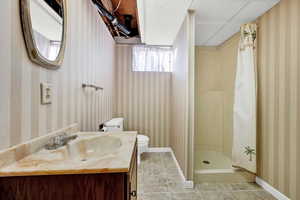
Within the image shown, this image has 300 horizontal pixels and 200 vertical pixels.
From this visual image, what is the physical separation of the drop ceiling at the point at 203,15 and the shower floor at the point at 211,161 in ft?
6.99

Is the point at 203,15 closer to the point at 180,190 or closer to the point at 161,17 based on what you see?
the point at 161,17

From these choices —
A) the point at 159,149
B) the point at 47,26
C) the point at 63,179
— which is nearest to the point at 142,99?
the point at 159,149

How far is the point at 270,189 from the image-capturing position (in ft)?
5.93

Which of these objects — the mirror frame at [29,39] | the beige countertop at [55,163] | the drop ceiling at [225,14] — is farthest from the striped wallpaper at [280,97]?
the mirror frame at [29,39]

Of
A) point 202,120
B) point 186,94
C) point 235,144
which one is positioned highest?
point 186,94

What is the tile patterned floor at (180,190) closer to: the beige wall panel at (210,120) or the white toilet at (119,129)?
the white toilet at (119,129)

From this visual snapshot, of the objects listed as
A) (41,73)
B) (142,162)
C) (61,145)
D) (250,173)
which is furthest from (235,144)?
(41,73)

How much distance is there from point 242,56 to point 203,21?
740 millimetres

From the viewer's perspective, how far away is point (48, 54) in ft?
3.20

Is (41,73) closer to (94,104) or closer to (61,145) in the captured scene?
(61,145)

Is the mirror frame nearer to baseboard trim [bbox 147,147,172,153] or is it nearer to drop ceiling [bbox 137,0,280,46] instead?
drop ceiling [bbox 137,0,280,46]

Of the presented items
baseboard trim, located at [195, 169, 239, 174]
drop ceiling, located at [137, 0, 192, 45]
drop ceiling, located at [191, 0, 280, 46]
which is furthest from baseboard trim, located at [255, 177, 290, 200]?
drop ceiling, located at [137, 0, 192, 45]

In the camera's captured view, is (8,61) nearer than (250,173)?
Yes

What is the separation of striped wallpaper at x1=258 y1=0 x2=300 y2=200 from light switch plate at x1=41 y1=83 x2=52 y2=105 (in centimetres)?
217
